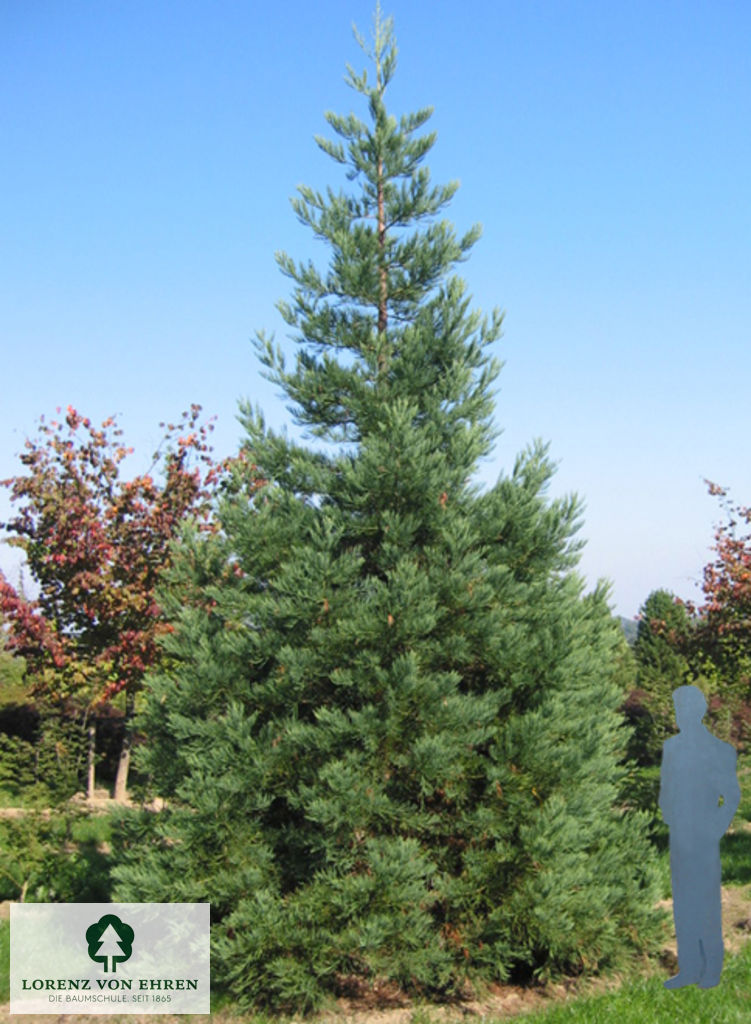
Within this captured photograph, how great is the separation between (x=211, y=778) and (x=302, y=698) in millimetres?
1023

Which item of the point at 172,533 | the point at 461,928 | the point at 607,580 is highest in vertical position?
the point at 172,533

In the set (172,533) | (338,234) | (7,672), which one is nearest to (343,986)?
(338,234)

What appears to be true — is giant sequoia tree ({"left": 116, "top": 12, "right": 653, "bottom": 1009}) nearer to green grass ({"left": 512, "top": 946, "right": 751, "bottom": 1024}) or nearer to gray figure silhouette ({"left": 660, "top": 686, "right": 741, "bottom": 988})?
green grass ({"left": 512, "top": 946, "right": 751, "bottom": 1024})

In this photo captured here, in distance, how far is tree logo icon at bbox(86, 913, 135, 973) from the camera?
7977 mm

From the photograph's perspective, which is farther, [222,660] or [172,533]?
[172,533]

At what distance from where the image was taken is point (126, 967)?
794 centimetres

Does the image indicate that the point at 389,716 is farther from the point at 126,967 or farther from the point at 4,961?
the point at 4,961

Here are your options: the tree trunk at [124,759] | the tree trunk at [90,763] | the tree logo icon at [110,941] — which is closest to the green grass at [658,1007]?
the tree logo icon at [110,941]

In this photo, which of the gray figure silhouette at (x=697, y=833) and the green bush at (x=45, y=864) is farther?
the green bush at (x=45, y=864)

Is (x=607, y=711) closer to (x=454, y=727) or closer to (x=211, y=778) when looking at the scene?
(x=454, y=727)

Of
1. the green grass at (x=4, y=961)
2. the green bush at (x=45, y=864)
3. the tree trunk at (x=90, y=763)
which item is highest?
the tree trunk at (x=90, y=763)

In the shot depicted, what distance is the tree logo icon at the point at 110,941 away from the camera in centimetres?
798

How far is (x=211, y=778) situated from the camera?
25.0ft

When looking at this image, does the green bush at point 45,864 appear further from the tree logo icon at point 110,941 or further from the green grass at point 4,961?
the tree logo icon at point 110,941
